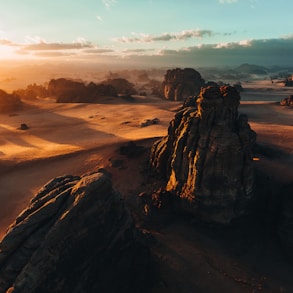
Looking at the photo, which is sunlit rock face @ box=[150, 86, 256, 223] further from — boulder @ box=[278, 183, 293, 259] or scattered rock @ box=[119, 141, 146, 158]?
scattered rock @ box=[119, 141, 146, 158]

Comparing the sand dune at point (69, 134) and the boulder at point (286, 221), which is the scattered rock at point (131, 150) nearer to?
the sand dune at point (69, 134)

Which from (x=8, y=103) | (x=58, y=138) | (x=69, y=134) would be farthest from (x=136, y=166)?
(x=8, y=103)

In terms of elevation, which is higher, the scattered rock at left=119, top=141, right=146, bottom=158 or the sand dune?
the scattered rock at left=119, top=141, right=146, bottom=158

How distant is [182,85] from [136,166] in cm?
7592

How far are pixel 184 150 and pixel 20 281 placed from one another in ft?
60.4

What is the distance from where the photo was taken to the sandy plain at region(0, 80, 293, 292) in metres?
24.3

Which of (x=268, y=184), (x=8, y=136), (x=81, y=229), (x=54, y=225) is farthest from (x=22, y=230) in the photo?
(x=8, y=136)

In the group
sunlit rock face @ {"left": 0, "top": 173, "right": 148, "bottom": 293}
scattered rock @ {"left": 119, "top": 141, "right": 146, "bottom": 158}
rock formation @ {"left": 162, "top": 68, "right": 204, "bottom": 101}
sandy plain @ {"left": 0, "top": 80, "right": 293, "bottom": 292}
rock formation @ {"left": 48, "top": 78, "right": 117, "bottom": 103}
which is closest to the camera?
sunlit rock face @ {"left": 0, "top": 173, "right": 148, "bottom": 293}

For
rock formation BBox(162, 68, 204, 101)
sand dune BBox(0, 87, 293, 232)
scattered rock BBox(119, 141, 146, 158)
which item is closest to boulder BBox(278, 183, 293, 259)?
sand dune BBox(0, 87, 293, 232)

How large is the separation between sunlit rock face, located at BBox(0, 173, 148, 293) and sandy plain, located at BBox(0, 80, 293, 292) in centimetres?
383

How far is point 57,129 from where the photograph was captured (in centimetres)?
7125

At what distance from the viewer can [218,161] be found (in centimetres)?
2833

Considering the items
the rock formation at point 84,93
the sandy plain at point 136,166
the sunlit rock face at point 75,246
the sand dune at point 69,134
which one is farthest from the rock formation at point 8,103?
the sunlit rock face at point 75,246

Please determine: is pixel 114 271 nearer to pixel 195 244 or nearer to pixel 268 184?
pixel 195 244
